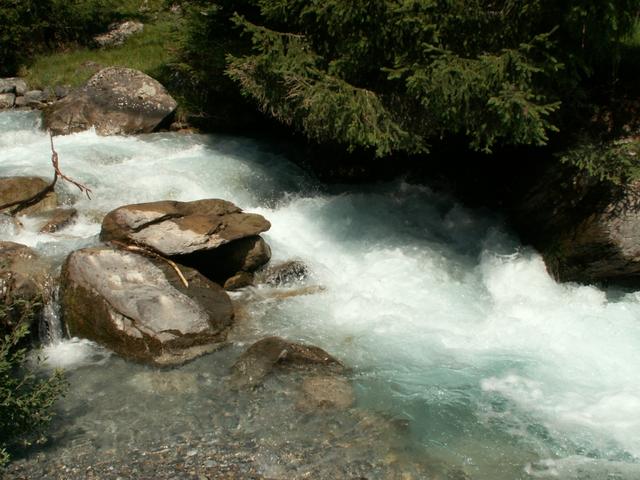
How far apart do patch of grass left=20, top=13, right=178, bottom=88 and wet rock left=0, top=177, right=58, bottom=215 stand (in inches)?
261

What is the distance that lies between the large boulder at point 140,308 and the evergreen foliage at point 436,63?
11.1 feet

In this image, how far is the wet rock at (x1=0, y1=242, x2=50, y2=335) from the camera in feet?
28.8

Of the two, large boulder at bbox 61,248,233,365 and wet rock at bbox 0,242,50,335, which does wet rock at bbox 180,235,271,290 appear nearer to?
large boulder at bbox 61,248,233,365

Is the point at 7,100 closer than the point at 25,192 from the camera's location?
No

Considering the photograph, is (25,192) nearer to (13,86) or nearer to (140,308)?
(140,308)

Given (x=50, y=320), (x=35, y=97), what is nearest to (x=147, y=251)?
(x=50, y=320)

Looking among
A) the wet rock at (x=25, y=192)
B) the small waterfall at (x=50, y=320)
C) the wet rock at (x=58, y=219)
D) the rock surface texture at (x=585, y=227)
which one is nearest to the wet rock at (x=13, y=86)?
the wet rock at (x=25, y=192)

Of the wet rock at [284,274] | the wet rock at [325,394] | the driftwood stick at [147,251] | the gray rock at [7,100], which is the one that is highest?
the wet rock at [325,394]

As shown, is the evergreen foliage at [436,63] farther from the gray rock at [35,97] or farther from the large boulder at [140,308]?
the gray rock at [35,97]

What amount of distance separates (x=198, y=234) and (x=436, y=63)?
4166mm

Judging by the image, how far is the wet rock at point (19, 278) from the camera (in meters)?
8.77

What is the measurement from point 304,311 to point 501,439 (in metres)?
3.56

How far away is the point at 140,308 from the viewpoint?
29.1 ft

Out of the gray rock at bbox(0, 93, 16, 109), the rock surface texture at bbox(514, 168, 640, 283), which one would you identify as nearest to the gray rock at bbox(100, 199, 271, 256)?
Result: the rock surface texture at bbox(514, 168, 640, 283)
